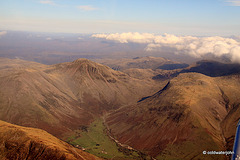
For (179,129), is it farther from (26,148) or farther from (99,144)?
(26,148)

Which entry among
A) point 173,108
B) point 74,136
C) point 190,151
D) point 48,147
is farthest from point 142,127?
point 48,147

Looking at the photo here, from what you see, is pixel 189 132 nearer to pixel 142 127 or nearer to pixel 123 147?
pixel 142 127

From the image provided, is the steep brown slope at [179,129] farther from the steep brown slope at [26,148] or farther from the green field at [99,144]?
the steep brown slope at [26,148]

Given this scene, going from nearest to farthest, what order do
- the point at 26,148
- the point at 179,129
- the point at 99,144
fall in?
the point at 26,148
the point at 179,129
the point at 99,144

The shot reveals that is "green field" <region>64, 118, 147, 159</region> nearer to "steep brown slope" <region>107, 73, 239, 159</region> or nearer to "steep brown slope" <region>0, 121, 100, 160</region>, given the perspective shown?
"steep brown slope" <region>107, 73, 239, 159</region>

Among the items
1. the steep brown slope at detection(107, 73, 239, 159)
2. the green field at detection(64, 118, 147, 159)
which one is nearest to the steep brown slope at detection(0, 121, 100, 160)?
the green field at detection(64, 118, 147, 159)

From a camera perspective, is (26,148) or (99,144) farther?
(99,144)

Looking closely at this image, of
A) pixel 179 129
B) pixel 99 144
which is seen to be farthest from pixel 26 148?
→ pixel 179 129

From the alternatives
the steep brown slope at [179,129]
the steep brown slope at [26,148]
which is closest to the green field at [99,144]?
the steep brown slope at [179,129]
